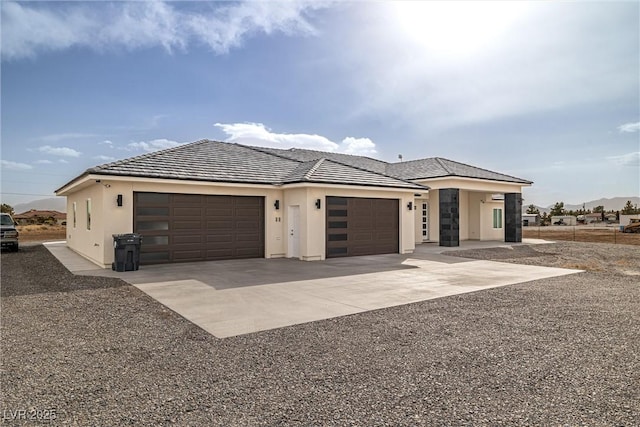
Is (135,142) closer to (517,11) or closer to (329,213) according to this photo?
(329,213)

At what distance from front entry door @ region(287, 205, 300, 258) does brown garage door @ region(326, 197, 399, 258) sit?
3.93 ft

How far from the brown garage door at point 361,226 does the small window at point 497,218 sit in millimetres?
11903

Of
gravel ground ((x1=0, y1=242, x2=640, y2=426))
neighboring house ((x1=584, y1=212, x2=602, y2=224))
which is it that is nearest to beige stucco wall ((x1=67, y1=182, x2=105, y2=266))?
gravel ground ((x1=0, y1=242, x2=640, y2=426))

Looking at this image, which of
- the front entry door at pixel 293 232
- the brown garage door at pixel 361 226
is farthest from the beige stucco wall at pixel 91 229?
the brown garage door at pixel 361 226

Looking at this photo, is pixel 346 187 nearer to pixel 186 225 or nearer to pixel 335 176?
pixel 335 176

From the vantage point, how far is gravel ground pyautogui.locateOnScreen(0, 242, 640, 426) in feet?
10.1

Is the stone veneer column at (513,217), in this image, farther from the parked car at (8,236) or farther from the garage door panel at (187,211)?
the parked car at (8,236)

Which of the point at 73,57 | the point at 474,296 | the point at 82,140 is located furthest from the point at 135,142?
the point at 474,296

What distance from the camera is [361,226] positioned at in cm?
1539

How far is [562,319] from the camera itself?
6.00 metres

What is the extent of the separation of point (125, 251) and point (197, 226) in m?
2.69

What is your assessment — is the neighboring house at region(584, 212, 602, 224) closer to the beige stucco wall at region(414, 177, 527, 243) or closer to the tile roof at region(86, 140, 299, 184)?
the beige stucco wall at region(414, 177, 527, 243)

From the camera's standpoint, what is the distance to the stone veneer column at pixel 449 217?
19.4 metres

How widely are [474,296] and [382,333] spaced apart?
11.4 feet
